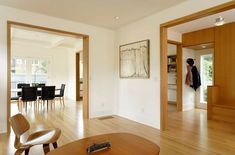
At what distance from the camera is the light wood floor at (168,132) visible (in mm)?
2664

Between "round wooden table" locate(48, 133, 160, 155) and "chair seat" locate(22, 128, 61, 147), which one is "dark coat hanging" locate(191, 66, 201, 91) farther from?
"chair seat" locate(22, 128, 61, 147)

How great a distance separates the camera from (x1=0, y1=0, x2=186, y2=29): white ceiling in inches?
A: 125

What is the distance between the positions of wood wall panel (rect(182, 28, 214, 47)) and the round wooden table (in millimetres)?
4344

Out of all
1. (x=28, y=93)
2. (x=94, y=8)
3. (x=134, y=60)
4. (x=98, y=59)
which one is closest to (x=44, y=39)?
(x=28, y=93)

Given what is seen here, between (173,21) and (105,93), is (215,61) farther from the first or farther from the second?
(105,93)

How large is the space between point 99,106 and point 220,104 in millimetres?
3389

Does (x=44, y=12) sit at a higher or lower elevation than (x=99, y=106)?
higher

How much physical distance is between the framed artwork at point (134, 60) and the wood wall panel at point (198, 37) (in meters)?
2.17

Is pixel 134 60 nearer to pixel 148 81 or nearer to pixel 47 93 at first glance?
pixel 148 81

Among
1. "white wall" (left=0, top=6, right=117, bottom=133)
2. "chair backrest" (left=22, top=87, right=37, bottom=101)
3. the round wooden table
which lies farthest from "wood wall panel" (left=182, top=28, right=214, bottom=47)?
"chair backrest" (left=22, top=87, right=37, bottom=101)

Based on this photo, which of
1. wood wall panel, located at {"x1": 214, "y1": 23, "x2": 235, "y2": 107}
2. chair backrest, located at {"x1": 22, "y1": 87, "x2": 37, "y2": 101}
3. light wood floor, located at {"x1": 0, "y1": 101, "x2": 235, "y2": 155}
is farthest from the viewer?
chair backrest, located at {"x1": 22, "y1": 87, "x2": 37, "y2": 101}

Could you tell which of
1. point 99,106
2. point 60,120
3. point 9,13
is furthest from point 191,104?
point 9,13

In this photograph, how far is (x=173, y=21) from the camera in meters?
3.37

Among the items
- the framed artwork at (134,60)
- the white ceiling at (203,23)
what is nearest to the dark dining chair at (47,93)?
the framed artwork at (134,60)
